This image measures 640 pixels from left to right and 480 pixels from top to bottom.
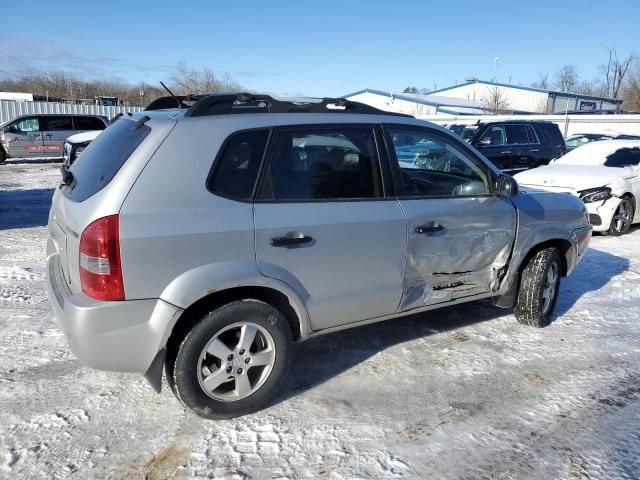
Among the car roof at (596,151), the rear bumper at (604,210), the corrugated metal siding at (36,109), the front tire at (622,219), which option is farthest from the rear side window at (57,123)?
the front tire at (622,219)

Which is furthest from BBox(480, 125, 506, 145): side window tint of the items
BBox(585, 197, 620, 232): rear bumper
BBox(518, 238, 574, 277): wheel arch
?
BBox(518, 238, 574, 277): wheel arch

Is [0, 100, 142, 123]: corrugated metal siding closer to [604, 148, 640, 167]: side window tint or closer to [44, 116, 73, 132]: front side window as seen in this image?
[44, 116, 73, 132]: front side window

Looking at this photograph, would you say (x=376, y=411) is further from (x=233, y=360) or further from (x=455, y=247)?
(x=455, y=247)

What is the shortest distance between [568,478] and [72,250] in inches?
112

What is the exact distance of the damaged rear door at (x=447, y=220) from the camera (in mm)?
3578

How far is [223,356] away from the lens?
9.78 feet

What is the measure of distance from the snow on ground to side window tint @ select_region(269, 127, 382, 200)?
133 cm

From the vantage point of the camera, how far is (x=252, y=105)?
3203 millimetres

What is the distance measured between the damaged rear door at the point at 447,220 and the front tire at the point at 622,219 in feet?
17.7

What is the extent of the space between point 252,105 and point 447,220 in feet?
5.12

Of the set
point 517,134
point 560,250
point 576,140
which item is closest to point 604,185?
point 517,134

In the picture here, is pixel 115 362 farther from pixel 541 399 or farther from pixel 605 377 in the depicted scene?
pixel 605 377

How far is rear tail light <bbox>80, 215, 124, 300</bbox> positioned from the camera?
259cm

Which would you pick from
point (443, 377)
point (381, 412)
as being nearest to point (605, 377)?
point (443, 377)
